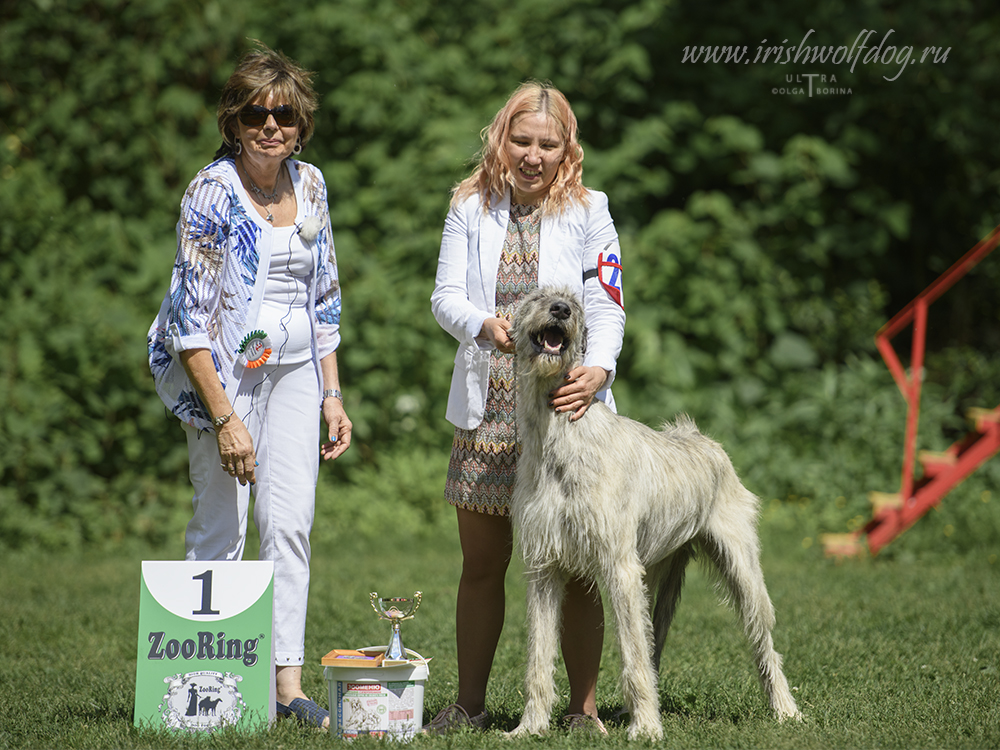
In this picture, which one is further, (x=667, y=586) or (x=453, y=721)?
(x=667, y=586)

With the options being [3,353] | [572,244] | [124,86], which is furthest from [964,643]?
[124,86]

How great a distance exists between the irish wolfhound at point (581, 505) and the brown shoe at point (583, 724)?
0.54 feet

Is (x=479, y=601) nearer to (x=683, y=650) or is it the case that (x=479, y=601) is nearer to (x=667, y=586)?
(x=667, y=586)

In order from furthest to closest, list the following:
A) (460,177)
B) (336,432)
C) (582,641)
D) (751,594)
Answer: (460,177) < (336,432) < (751,594) < (582,641)

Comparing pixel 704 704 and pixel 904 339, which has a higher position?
pixel 904 339

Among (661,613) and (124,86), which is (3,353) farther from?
(661,613)

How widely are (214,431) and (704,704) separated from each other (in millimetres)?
2388

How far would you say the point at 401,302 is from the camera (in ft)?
28.9

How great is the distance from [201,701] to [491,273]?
1976mm

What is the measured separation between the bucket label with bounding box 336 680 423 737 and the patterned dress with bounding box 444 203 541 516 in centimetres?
78

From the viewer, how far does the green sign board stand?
373 centimetres

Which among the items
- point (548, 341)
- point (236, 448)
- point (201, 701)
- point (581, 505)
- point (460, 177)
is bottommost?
point (201, 701)

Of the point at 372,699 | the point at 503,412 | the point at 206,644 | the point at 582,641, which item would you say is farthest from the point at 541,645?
the point at 206,644

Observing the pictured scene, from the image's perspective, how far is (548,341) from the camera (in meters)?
3.56
